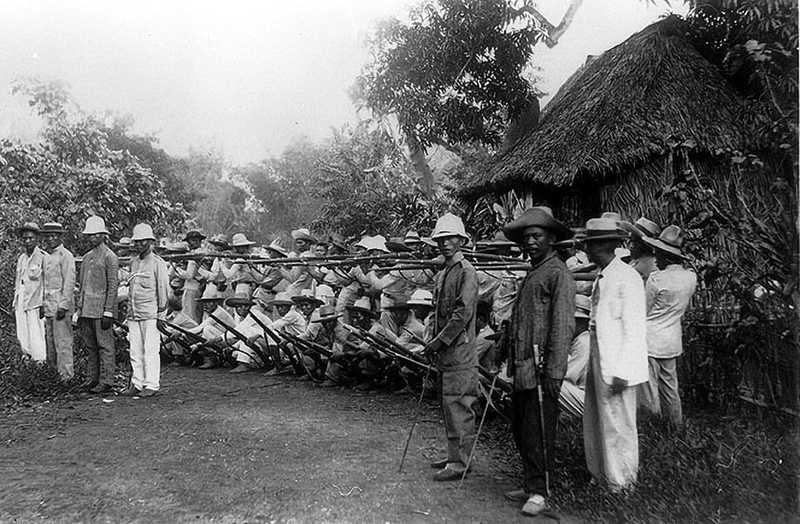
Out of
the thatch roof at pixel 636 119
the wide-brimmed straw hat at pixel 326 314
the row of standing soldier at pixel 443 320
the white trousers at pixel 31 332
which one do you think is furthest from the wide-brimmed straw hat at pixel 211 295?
the thatch roof at pixel 636 119

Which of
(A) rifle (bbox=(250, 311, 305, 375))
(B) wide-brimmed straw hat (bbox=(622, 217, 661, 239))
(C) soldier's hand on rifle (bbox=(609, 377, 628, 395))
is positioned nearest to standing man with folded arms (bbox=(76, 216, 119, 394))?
(A) rifle (bbox=(250, 311, 305, 375))

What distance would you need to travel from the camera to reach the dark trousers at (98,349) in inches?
287

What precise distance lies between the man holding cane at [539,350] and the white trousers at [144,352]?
15.4 ft

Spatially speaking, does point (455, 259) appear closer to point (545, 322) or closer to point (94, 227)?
point (545, 322)

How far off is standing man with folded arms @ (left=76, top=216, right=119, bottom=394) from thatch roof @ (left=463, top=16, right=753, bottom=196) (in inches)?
234

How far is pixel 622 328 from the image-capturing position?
3.98 metres

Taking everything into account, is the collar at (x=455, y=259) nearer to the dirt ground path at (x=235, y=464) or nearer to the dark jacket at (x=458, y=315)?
the dark jacket at (x=458, y=315)

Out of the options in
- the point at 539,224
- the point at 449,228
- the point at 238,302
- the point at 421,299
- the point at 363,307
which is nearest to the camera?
the point at 539,224

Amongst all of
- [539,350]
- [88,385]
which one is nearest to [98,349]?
[88,385]

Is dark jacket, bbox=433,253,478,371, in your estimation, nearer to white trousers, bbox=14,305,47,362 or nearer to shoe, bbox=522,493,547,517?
shoe, bbox=522,493,547,517

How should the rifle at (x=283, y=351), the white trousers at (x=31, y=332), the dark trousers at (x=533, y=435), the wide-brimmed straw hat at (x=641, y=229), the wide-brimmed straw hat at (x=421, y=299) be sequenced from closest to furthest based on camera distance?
the dark trousers at (x=533, y=435) < the wide-brimmed straw hat at (x=641, y=229) < the wide-brimmed straw hat at (x=421, y=299) < the rifle at (x=283, y=351) < the white trousers at (x=31, y=332)

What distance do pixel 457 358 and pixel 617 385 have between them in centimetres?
109

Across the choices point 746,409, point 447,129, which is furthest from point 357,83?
point 746,409

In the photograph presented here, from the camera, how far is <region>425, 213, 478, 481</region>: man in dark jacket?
4.55 metres
